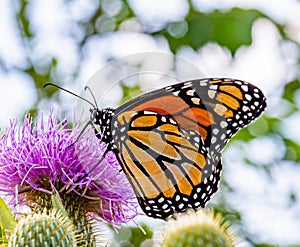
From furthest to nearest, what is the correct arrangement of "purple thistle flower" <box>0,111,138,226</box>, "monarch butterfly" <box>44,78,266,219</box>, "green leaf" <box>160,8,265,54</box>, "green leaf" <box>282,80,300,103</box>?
"green leaf" <box>282,80,300,103</box> < "green leaf" <box>160,8,265,54</box> < "monarch butterfly" <box>44,78,266,219</box> < "purple thistle flower" <box>0,111,138,226</box>

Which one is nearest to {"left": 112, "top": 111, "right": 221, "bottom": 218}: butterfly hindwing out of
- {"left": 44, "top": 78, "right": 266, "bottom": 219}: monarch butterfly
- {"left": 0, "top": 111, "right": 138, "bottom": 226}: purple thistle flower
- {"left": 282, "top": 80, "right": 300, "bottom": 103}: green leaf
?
{"left": 44, "top": 78, "right": 266, "bottom": 219}: monarch butterfly

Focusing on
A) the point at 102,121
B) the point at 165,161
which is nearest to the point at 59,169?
the point at 102,121

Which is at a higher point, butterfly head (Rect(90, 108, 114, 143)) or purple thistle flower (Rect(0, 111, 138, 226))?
butterfly head (Rect(90, 108, 114, 143))

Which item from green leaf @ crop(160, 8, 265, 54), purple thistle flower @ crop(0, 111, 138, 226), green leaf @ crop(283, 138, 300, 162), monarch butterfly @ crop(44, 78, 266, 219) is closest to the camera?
purple thistle flower @ crop(0, 111, 138, 226)

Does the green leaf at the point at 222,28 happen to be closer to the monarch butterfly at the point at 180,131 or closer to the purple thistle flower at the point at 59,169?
the monarch butterfly at the point at 180,131

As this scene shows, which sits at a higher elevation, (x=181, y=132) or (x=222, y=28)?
(x=222, y=28)

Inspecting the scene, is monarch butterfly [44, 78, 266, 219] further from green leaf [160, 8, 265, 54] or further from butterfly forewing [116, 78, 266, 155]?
green leaf [160, 8, 265, 54]

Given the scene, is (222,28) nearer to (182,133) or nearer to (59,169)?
(182,133)
